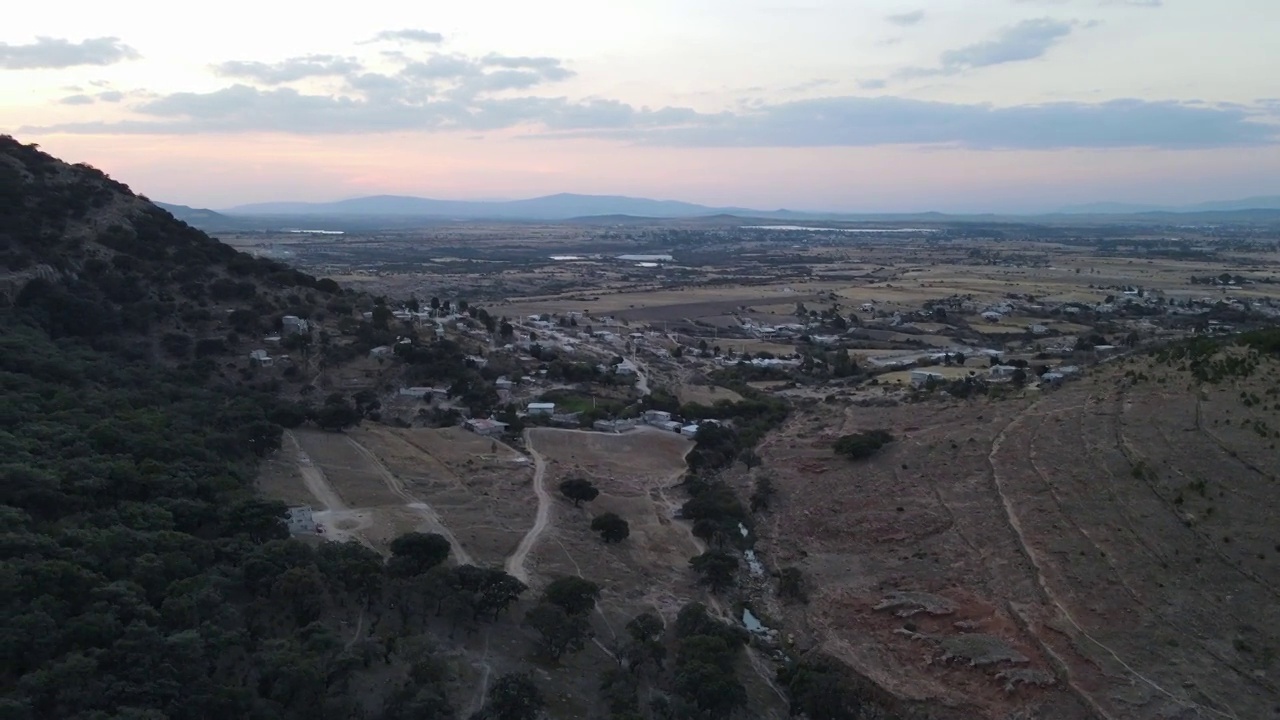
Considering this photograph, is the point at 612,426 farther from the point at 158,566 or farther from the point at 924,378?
the point at 158,566

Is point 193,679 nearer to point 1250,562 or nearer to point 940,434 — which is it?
point 1250,562

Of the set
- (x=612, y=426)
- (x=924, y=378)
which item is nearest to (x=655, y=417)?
(x=612, y=426)

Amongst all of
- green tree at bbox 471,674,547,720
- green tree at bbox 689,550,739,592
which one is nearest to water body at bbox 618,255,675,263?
green tree at bbox 689,550,739,592

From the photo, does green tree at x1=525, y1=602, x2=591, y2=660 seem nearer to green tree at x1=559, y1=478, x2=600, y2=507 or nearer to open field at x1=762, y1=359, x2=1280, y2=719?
open field at x1=762, y1=359, x2=1280, y2=719

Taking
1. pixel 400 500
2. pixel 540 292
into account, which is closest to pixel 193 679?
pixel 400 500

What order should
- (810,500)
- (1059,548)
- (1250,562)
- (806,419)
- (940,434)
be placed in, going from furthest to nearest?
(806,419) < (940,434) < (810,500) < (1059,548) < (1250,562)

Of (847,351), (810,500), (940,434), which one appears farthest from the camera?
(847,351)
